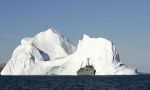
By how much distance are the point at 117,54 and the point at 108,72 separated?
6444mm

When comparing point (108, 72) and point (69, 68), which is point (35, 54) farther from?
point (108, 72)

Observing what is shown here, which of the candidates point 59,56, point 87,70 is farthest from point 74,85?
point 59,56

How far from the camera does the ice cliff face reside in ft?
511

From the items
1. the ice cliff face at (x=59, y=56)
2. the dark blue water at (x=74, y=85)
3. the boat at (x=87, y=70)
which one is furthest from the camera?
the boat at (x=87, y=70)


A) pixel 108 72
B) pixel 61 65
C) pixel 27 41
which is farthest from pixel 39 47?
pixel 108 72

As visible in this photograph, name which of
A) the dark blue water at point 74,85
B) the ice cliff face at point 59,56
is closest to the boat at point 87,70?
the ice cliff face at point 59,56

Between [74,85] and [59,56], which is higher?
[59,56]

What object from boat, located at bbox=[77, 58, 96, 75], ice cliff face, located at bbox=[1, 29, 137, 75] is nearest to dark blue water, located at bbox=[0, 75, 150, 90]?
ice cliff face, located at bbox=[1, 29, 137, 75]

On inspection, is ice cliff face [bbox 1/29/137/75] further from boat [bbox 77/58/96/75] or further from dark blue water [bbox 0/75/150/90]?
dark blue water [bbox 0/75/150/90]

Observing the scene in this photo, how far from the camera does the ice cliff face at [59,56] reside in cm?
15562

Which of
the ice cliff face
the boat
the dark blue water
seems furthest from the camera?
the boat

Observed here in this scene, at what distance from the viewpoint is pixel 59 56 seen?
180625 mm

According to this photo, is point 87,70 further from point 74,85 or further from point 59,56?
point 74,85

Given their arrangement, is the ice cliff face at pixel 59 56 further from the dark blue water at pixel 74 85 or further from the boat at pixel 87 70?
the dark blue water at pixel 74 85
